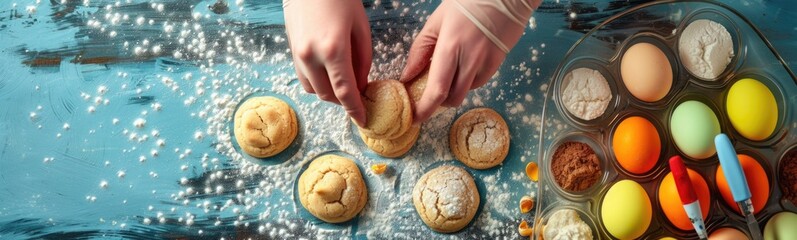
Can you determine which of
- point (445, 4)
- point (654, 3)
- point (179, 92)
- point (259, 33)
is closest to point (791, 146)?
point (654, 3)

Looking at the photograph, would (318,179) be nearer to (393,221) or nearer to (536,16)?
(393,221)

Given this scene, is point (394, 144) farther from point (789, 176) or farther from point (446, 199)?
point (789, 176)

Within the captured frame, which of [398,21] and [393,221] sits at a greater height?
[398,21]

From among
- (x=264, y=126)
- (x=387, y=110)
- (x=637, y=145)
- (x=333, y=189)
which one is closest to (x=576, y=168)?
(x=637, y=145)

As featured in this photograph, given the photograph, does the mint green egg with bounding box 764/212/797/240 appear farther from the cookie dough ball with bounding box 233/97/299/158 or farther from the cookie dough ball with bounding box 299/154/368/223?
the cookie dough ball with bounding box 233/97/299/158

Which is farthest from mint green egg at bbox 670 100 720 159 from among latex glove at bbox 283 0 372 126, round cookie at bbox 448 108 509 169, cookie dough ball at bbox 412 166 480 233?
latex glove at bbox 283 0 372 126

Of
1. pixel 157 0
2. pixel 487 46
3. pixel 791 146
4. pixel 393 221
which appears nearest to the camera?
pixel 487 46

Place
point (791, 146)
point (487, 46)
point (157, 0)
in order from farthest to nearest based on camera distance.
→ point (157, 0), point (791, 146), point (487, 46)
